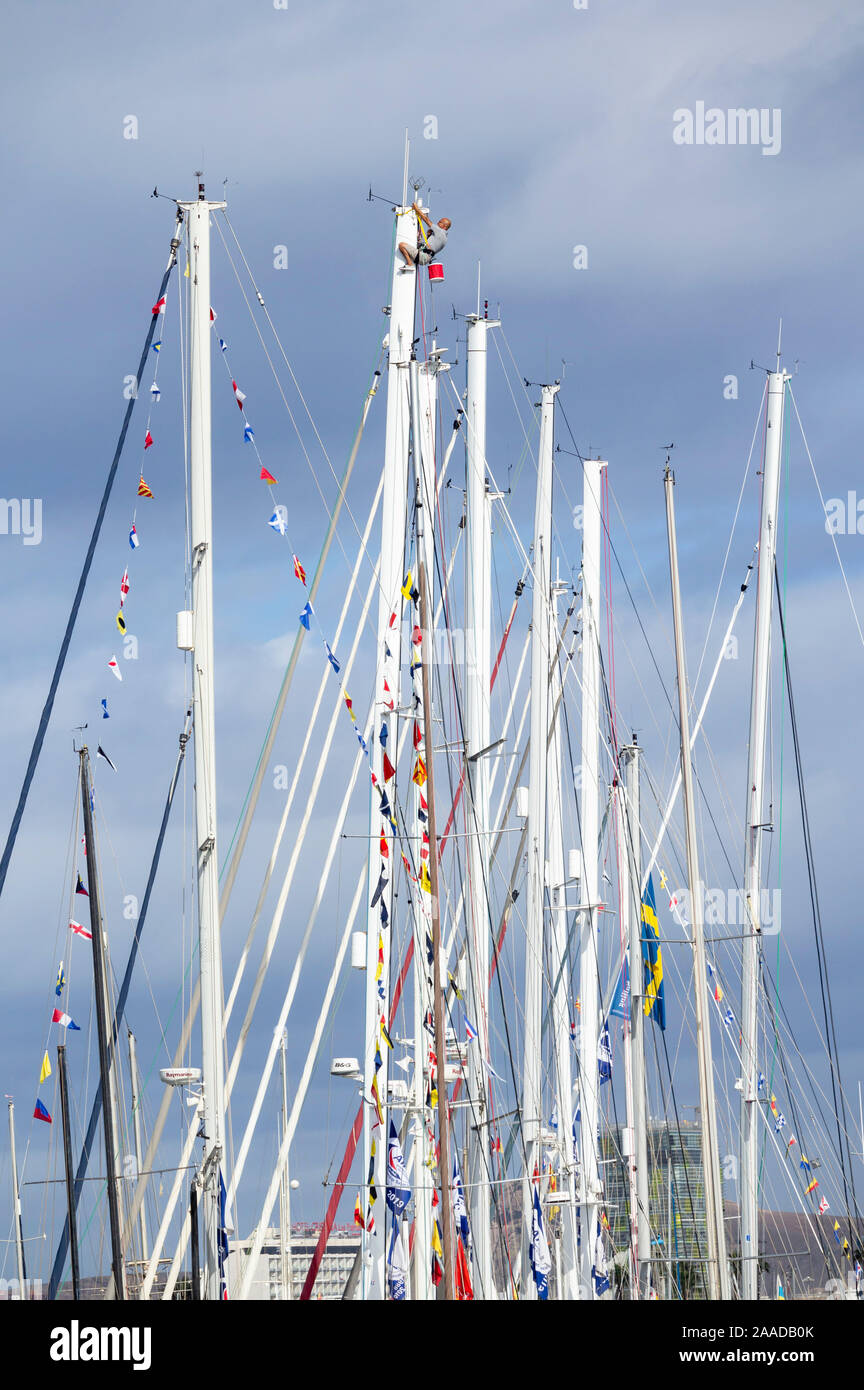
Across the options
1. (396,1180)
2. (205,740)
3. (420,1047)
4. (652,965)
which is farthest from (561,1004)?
(205,740)

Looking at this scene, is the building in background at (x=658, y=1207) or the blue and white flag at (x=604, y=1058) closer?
the building in background at (x=658, y=1207)

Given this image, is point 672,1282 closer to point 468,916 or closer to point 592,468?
point 468,916

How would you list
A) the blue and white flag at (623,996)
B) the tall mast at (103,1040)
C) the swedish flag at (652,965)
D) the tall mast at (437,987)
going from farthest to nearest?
the blue and white flag at (623,996), the swedish flag at (652,965), the tall mast at (103,1040), the tall mast at (437,987)

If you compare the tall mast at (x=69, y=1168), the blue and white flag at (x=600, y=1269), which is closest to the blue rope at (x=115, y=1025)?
the tall mast at (x=69, y=1168)

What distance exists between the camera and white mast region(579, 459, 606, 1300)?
3303cm

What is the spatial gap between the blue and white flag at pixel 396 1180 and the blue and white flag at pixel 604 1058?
470 inches

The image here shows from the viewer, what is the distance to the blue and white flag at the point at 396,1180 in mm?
23203

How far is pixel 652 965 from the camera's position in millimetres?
34125

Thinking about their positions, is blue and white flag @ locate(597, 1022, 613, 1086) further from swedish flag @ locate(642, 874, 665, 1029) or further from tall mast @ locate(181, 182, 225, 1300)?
tall mast @ locate(181, 182, 225, 1300)

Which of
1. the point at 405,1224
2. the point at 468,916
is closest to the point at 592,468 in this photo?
the point at 468,916

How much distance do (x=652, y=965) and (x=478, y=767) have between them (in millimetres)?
6809

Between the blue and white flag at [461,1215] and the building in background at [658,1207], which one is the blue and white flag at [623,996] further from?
the blue and white flag at [461,1215]

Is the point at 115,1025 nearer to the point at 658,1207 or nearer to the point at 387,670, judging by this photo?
the point at 387,670
